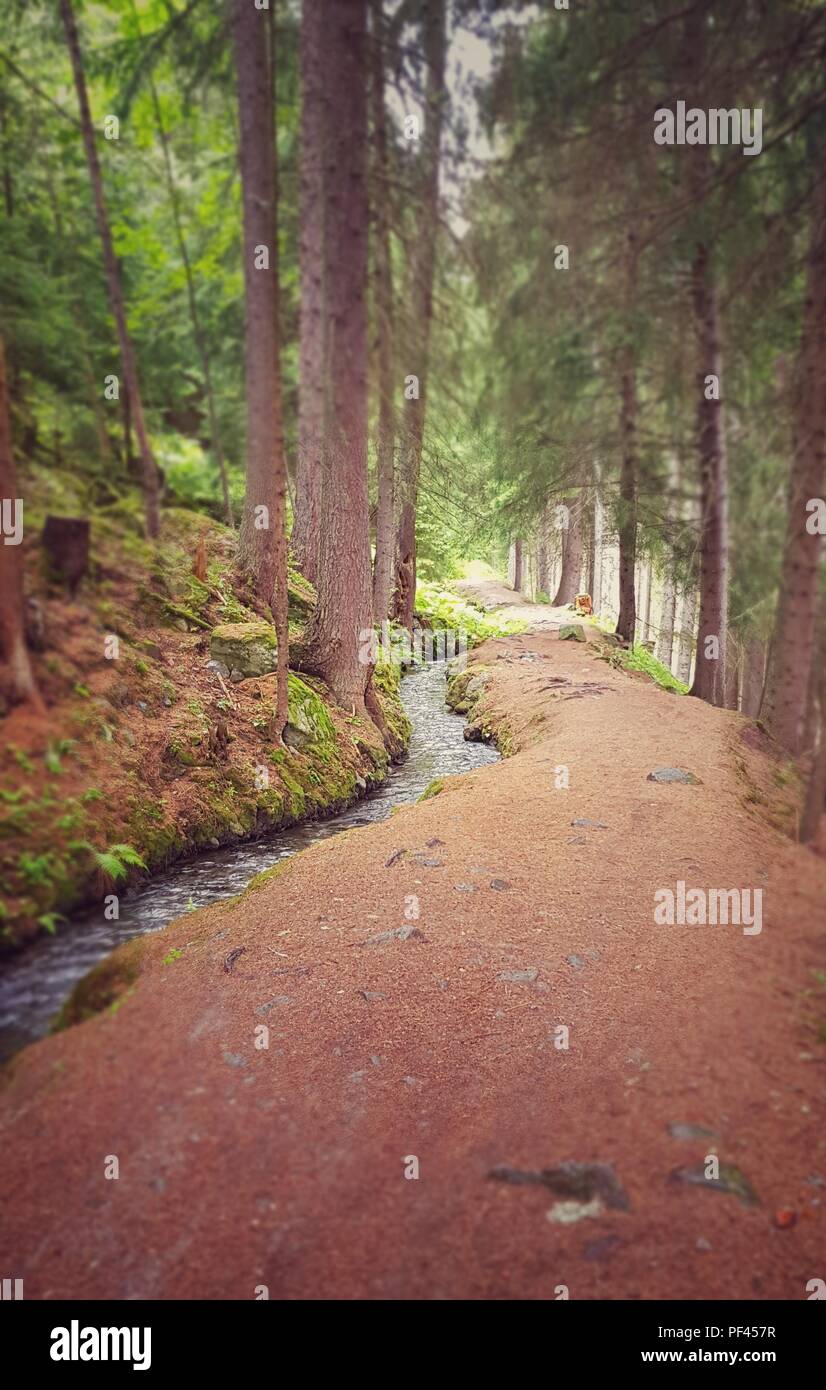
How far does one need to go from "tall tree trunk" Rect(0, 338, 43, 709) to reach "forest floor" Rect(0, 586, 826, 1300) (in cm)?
109

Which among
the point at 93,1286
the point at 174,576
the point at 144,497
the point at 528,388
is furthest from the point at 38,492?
the point at 93,1286

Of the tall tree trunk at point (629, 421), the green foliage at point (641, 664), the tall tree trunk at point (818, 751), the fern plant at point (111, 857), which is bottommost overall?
the green foliage at point (641, 664)

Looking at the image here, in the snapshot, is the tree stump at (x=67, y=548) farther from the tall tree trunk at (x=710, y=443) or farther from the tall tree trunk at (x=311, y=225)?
the tall tree trunk at (x=710, y=443)

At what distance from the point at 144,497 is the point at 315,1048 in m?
2.99

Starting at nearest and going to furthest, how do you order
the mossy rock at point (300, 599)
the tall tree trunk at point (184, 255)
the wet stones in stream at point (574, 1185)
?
the tall tree trunk at point (184, 255)
the wet stones in stream at point (574, 1185)
the mossy rock at point (300, 599)

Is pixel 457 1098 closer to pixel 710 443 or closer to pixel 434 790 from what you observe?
pixel 710 443

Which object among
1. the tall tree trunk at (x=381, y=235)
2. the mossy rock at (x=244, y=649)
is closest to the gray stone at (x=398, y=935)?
the mossy rock at (x=244, y=649)

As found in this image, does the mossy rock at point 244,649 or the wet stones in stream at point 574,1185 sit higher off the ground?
the mossy rock at point 244,649

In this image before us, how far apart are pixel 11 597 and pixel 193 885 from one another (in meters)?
4.30

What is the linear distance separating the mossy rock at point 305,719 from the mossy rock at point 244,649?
101 cm

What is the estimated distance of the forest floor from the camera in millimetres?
2289

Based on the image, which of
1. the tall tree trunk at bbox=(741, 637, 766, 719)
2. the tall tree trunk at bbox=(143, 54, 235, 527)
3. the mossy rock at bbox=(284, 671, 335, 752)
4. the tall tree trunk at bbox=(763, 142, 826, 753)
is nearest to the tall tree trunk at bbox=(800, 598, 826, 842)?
the tall tree trunk at bbox=(763, 142, 826, 753)

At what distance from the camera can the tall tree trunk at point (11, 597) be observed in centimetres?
177

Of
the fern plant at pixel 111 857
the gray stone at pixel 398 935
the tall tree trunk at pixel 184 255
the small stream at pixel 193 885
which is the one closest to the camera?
the small stream at pixel 193 885
